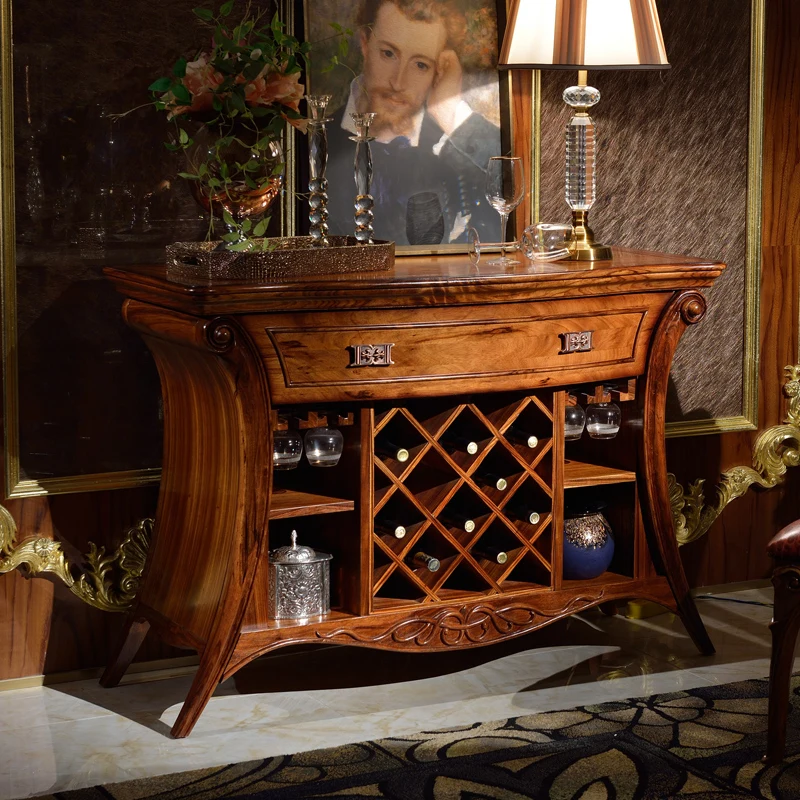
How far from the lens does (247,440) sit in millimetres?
2631

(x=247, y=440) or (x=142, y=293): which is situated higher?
(x=142, y=293)

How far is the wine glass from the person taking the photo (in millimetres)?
3051

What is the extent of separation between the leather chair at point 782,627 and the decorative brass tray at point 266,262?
1.01m

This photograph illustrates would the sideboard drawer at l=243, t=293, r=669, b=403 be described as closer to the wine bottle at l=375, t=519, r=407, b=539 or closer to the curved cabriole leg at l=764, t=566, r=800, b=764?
the wine bottle at l=375, t=519, r=407, b=539

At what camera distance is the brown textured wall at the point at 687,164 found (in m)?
3.44

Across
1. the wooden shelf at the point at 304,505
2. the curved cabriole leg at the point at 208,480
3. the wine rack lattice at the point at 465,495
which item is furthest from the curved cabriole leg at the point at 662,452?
the curved cabriole leg at the point at 208,480

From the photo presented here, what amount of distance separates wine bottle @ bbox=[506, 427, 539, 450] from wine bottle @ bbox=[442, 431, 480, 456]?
0.12 m

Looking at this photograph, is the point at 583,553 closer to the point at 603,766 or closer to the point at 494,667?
the point at 494,667

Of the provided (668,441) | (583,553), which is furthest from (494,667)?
(668,441)

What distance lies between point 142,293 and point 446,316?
651 millimetres

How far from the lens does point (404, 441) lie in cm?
293

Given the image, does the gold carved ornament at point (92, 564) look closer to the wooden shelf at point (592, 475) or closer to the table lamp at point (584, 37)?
the wooden shelf at point (592, 475)

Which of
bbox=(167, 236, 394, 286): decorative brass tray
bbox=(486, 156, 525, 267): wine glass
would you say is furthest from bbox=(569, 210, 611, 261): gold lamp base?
bbox=(167, 236, 394, 286): decorative brass tray

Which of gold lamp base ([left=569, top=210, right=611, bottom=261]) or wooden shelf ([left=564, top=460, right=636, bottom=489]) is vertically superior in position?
gold lamp base ([left=569, top=210, right=611, bottom=261])
